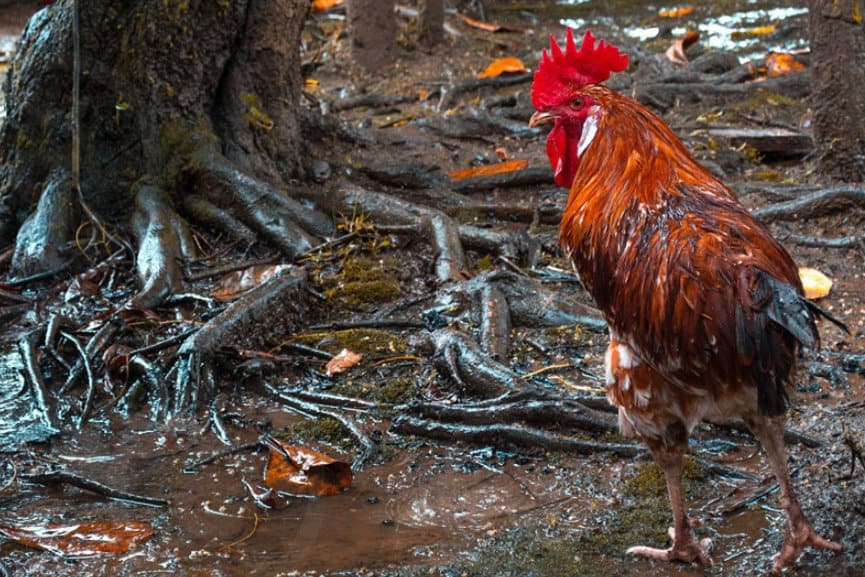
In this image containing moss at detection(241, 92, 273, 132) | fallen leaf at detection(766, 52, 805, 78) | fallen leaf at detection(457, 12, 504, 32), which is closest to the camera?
moss at detection(241, 92, 273, 132)

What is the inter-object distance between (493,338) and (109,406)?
231cm

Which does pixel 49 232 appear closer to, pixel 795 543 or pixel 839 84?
pixel 795 543

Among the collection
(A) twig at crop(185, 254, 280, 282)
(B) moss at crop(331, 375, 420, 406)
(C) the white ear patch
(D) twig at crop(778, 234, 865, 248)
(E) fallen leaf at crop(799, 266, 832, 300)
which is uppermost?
(C) the white ear patch

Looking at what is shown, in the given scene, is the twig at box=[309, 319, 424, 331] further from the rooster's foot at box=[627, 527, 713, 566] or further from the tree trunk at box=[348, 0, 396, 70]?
the tree trunk at box=[348, 0, 396, 70]

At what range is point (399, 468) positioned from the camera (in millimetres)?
5359

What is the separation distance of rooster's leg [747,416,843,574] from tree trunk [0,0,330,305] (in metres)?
4.19

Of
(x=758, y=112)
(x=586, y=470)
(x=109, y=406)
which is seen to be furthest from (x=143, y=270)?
(x=758, y=112)

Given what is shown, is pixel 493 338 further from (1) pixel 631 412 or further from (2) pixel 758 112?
(2) pixel 758 112

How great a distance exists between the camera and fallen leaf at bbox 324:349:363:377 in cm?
636

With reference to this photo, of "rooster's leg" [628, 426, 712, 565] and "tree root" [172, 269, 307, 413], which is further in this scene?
"tree root" [172, 269, 307, 413]

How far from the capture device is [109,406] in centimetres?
611

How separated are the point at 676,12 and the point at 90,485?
43.0ft

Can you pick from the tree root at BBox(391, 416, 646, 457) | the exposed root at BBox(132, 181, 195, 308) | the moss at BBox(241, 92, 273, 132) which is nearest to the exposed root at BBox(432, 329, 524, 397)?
the tree root at BBox(391, 416, 646, 457)

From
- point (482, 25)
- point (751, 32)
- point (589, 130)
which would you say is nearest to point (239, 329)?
point (589, 130)
